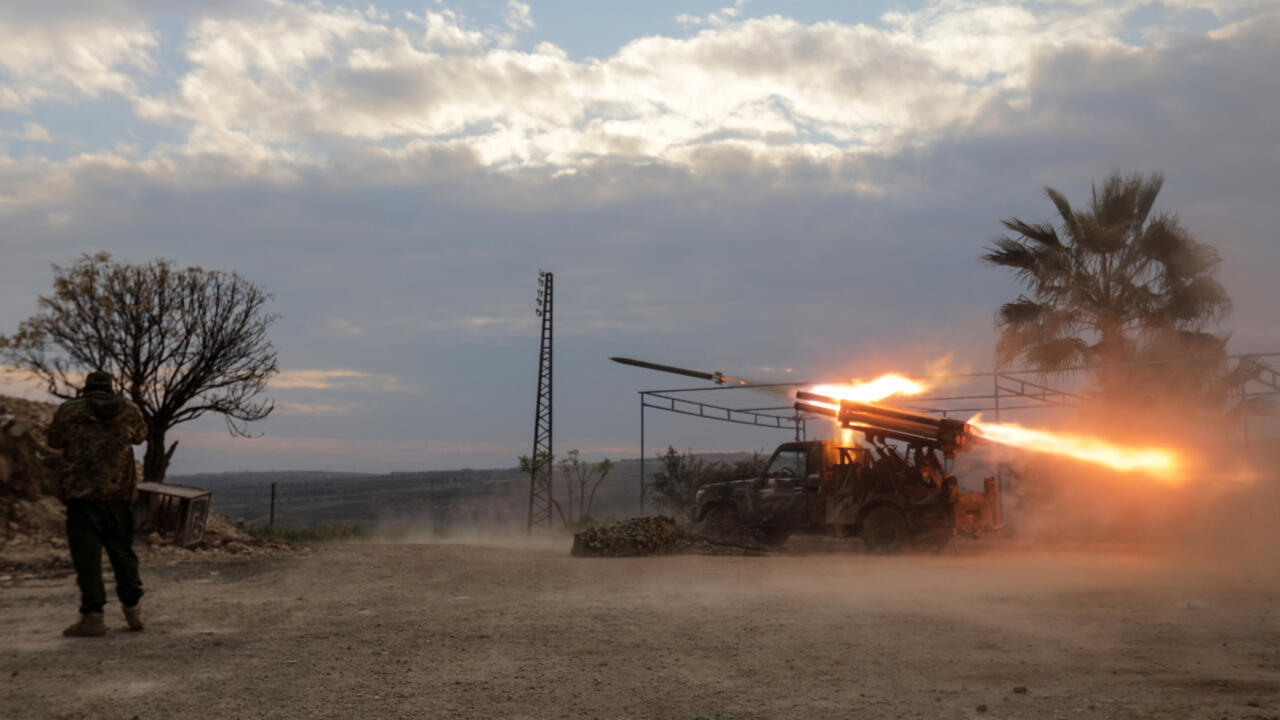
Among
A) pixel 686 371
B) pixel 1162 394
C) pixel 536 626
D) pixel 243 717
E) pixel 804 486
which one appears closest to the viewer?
pixel 243 717

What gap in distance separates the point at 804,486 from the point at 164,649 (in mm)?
11609

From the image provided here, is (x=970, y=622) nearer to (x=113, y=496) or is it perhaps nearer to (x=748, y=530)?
(x=113, y=496)

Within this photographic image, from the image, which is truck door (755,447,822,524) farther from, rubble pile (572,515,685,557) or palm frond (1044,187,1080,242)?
palm frond (1044,187,1080,242)

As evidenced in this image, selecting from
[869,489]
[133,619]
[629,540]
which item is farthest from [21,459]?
[869,489]

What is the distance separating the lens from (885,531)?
15195 mm

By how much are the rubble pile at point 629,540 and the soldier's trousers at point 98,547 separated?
29.8ft

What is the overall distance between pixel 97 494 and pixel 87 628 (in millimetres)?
1033

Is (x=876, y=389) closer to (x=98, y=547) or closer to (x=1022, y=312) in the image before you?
(x=1022, y=312)

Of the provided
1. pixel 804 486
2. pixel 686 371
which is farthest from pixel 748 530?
pixel 686 371

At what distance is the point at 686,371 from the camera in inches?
703

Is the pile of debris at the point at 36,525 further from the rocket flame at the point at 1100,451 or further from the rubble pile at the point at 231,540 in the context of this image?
the rocket flame at the point at 1100,451

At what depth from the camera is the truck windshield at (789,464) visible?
16141 mm

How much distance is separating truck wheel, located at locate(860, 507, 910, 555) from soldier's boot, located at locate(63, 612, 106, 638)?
39.0 feet

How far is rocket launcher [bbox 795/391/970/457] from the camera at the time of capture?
14.5 m
